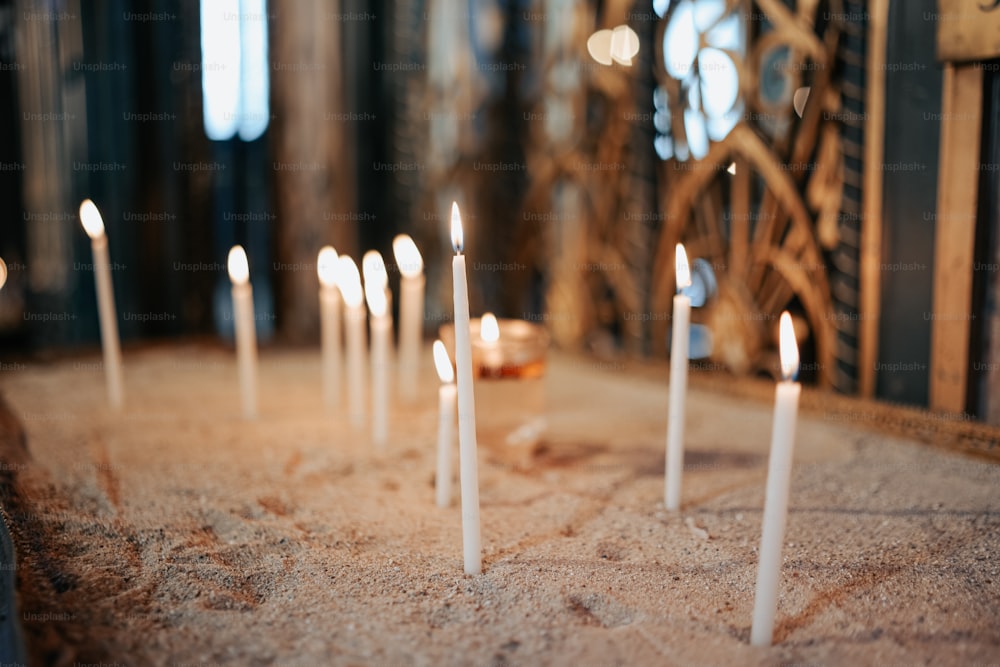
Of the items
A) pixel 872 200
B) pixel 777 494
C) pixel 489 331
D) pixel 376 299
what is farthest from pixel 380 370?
pixel 872 200

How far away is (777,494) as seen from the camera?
945 millimetres

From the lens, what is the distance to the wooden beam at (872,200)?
188 cm

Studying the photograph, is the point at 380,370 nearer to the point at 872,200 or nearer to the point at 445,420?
the point at 445,420

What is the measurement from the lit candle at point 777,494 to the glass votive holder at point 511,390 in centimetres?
76

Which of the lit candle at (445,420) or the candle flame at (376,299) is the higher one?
the candle flame at (376,299)

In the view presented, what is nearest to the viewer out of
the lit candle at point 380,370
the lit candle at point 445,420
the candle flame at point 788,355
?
the candle flame at point 788,355

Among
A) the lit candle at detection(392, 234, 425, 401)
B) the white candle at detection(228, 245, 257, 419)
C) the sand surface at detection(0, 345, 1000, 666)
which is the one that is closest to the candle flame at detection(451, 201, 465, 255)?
the sand surface at detection(0, 345, 1000, 666)

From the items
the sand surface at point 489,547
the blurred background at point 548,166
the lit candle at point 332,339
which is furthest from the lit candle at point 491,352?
the blurred background at point 548,166

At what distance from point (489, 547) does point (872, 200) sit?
132 centimetres

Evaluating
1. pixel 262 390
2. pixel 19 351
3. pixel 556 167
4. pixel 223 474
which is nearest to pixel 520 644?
pixel 223 474

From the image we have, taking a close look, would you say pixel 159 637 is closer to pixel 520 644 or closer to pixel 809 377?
pixel 520 644

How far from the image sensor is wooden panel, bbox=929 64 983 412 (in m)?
1.72

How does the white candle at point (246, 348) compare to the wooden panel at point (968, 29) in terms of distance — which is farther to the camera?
the white candle at point (246, 348)

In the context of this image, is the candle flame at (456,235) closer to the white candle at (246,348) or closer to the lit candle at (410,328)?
the lit candle at (410,328)
